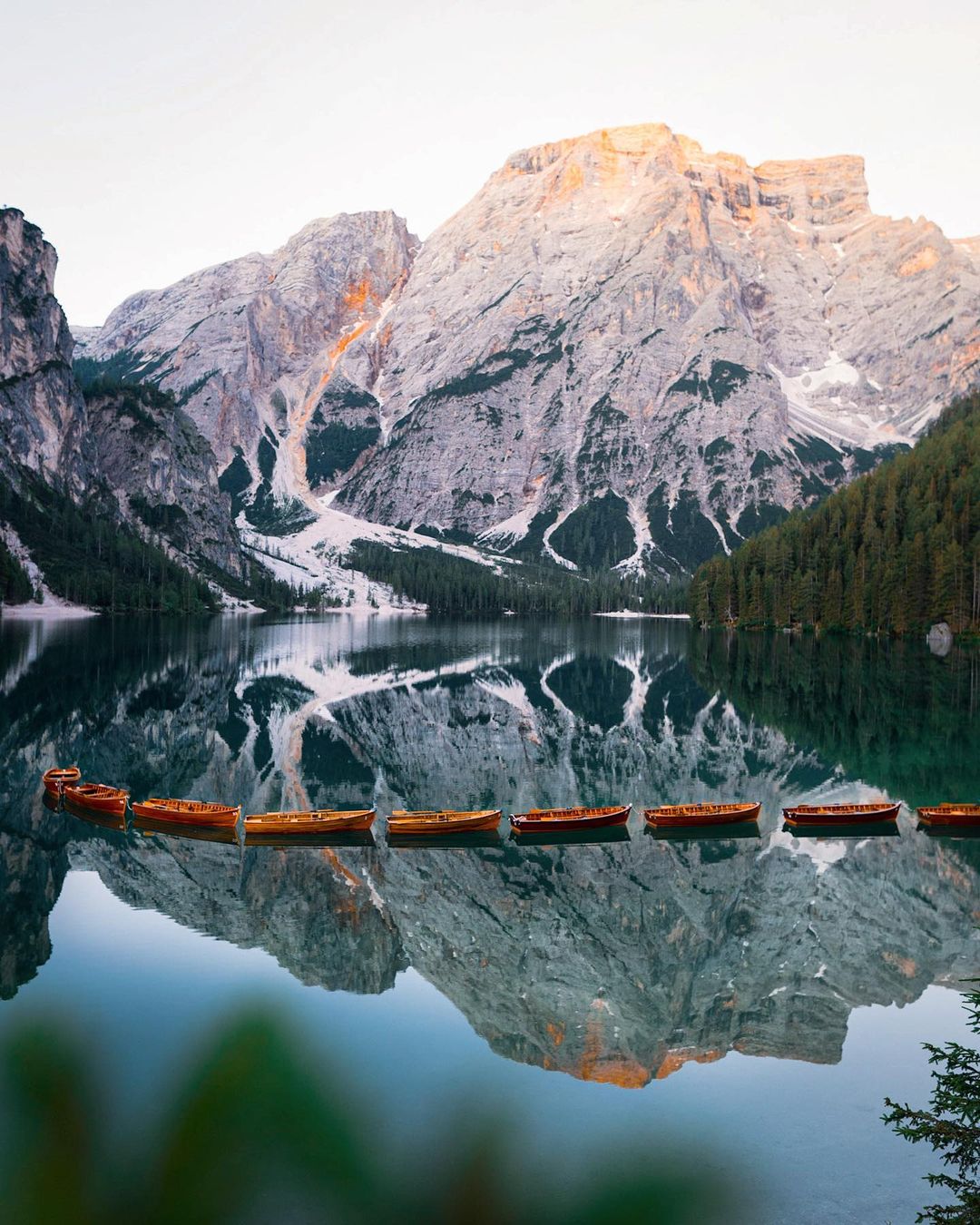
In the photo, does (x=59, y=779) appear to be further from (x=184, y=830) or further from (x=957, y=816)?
(x=957, y=816)

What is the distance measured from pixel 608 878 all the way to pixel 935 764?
25341mm

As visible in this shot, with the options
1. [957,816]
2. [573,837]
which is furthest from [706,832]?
[957,816]

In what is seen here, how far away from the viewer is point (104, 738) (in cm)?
5212

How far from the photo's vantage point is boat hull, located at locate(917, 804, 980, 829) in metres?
35.9

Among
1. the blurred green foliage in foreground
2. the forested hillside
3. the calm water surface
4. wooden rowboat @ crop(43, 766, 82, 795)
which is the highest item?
the forested hillside

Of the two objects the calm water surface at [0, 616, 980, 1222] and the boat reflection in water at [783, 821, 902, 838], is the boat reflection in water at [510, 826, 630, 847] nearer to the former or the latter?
the calm water surface at [0, 616, 980, 1222]

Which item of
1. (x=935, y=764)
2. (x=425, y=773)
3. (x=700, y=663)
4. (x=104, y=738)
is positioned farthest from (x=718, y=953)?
(x=700, y=663)

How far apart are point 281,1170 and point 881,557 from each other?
446 ft

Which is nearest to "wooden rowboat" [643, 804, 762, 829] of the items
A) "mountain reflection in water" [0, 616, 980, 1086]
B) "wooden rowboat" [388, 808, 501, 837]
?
"mountain reflection in water" [0, 616, 980, 1086]

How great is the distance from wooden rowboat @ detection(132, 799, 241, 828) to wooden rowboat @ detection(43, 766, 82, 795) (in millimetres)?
4561

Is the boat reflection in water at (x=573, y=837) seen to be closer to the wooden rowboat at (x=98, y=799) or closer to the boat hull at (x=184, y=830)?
the boat hull at (x=184, y=830)

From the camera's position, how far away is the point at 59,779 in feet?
129

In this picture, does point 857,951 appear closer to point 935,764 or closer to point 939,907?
point 939,907

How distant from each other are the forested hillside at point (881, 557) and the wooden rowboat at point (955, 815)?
308 ft
